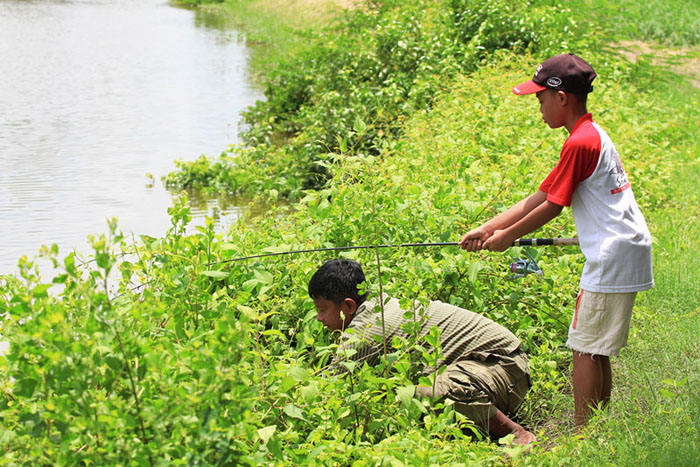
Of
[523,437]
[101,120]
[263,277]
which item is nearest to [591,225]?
[523,437]

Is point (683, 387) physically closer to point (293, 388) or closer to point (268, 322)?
point (293, 388)

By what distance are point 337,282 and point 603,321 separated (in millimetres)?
1224

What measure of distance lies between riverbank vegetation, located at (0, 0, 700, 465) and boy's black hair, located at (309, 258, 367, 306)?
27 centimetres

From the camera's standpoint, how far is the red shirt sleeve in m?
3.34

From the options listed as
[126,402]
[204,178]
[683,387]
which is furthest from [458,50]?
[126,402]

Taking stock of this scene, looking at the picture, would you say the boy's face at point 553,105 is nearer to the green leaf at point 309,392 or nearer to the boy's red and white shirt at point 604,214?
the boy's red and white shirt at point 604,214

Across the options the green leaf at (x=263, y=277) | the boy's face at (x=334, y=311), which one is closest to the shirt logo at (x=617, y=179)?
the boy's face at (x=334, y=311)

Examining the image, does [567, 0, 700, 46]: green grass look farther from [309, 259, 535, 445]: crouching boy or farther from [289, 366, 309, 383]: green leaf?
[289, 366, 309, 383]: green leaf

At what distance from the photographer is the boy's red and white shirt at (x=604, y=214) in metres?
3.30

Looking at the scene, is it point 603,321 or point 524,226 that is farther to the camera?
point 524,226

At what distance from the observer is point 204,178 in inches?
374

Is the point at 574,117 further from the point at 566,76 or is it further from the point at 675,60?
the point at 675,60

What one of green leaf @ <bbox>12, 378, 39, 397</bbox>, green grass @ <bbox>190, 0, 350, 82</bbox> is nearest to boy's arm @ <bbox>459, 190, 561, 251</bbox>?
green leaf @ <bbox>12, 378, 39, 397</bbox>

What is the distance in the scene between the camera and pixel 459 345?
3807 mm
